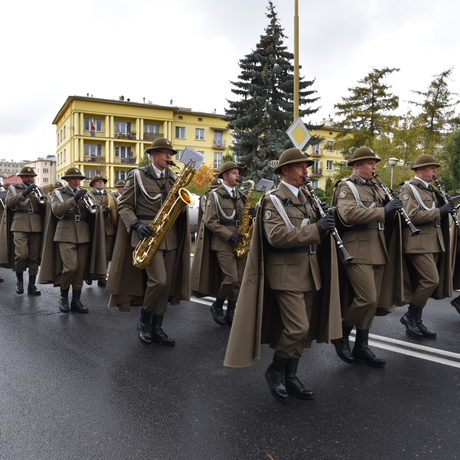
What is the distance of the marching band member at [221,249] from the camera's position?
19.8 feet

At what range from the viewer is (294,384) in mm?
3842

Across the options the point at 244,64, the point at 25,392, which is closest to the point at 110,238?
the point at 25,392

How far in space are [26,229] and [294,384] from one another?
6.27 m

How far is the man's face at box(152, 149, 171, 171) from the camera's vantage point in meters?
5.25

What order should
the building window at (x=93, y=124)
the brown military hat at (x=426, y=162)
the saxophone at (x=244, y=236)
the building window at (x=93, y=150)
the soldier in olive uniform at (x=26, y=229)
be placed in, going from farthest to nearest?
the building window at (x=93, y=150), the building window at (x=93, y=124), the soldier in olive uniform at (x=26, y=229), the saxophone at (x=244, y=236), the brown military hat at (x=426, y=162)

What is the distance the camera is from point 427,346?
5.12 meters

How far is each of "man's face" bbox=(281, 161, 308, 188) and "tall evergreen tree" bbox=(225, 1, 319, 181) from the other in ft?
74.3

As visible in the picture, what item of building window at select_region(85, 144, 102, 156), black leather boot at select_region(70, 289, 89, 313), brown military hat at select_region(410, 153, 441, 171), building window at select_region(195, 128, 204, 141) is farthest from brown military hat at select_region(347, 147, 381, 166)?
building window at select_region(195, 128, 204, 141)

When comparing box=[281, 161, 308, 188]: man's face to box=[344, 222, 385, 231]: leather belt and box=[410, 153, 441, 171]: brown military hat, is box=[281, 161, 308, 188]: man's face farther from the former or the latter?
box=[410, 153, 441, 171]: brown military hat

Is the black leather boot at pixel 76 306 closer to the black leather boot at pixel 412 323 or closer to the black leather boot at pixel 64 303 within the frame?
the black leather boot at pixel 64 303

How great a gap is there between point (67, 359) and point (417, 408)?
3.53m

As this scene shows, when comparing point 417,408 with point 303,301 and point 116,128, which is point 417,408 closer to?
point 303,301

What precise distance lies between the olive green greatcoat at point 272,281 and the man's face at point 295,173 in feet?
0.35

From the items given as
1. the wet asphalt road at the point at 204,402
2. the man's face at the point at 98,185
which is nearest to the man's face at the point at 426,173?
the wet asphalt road at the point at 204,402
